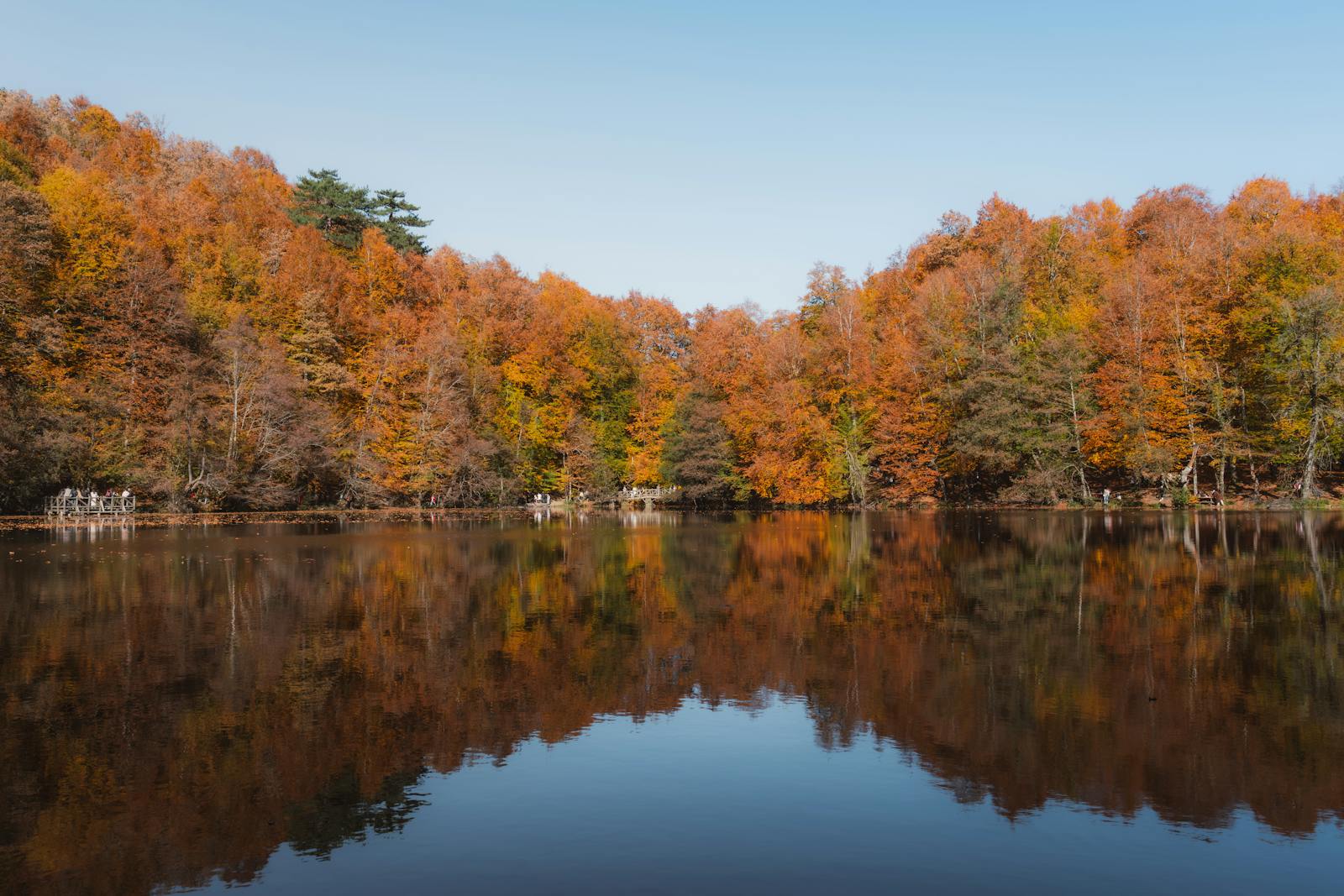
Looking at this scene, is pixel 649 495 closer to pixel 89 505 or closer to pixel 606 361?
pixel 606 361

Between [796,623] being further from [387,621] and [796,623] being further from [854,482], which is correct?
[854,482]

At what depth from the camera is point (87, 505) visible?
46281 mm

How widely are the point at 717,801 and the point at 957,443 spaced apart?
50.0 metres

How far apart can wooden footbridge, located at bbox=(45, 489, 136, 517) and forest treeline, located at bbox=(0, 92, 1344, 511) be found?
3.03 ft

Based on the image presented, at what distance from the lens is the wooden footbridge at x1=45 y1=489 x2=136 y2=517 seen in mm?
45219

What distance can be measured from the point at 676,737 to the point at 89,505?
152 ft

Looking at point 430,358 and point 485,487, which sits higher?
point 430,358

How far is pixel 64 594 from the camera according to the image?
60.1 ft

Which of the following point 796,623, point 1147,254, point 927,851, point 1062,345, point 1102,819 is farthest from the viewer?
point 1147,254

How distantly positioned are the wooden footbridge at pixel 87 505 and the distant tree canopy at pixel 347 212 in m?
33.9

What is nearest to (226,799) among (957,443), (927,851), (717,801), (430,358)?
(717,801)

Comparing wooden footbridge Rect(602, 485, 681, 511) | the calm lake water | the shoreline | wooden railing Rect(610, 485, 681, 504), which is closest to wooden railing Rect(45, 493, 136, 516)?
the shoreline

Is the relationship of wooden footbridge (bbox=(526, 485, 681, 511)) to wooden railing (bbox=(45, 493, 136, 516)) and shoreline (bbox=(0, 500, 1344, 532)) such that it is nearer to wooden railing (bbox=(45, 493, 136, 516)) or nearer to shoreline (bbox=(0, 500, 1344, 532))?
shoreline (bbox=(0, 500, 1344, 532))

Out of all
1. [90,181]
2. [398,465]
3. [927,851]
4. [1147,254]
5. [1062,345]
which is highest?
[90,181]
